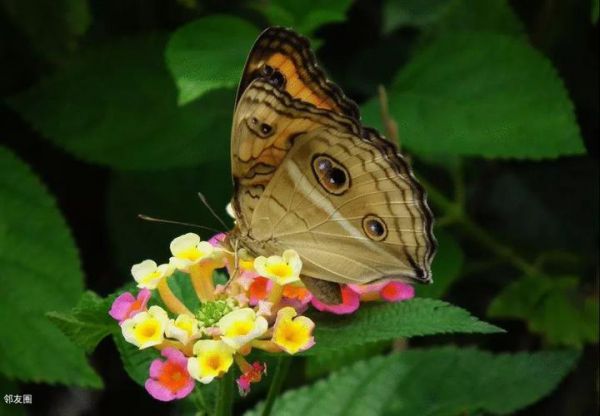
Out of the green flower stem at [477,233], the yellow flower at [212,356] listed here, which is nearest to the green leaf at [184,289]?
the yellow flower at [212,356]

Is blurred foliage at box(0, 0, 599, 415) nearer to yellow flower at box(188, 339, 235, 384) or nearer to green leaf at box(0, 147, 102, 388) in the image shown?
green leaf at box(0, 147, 102, 388)

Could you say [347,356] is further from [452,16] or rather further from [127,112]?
[452,16]

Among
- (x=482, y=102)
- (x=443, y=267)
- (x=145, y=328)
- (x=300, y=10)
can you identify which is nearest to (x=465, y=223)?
(x=443, y=267)

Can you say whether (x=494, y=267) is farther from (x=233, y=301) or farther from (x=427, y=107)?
(x=233, y=301)

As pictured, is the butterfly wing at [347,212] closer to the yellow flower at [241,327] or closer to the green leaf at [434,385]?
the yellow flower at [241,327]

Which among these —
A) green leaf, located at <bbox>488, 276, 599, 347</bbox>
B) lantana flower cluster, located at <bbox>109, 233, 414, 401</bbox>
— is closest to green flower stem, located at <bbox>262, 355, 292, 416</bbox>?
lantana flower cluster, located at <bbox>109, 233, 414, 401</bbox>
